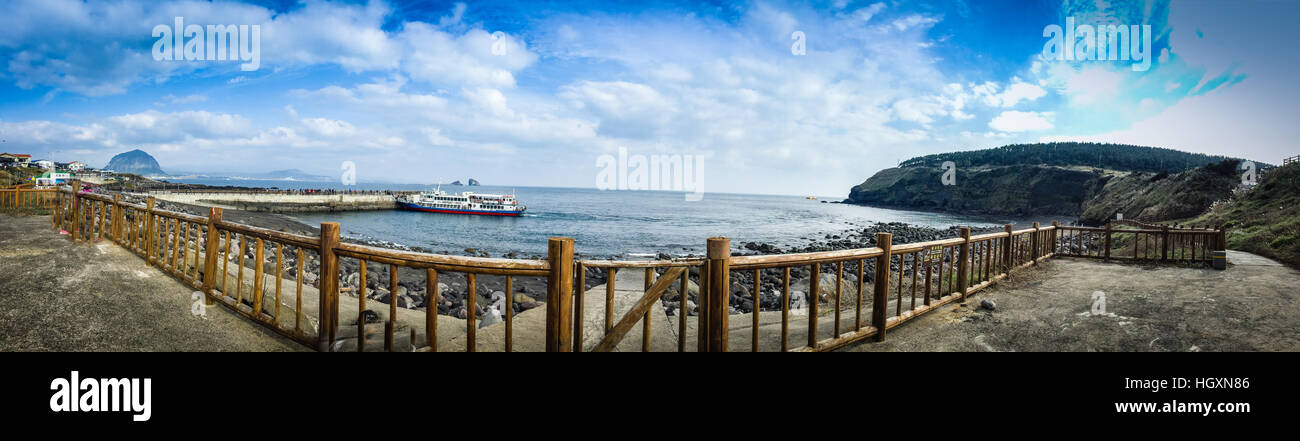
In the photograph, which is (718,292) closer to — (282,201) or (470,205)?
(470,205)

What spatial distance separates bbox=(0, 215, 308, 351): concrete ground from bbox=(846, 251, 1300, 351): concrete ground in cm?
711

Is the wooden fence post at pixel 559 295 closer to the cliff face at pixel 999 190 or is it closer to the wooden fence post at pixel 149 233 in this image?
the wooden fence post at pixel 149 233

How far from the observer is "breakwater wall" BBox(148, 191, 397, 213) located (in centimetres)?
5678

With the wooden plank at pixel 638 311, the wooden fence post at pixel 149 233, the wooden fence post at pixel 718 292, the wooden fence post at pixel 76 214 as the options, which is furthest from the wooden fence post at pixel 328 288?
the wooden fence post at pixel 76 214

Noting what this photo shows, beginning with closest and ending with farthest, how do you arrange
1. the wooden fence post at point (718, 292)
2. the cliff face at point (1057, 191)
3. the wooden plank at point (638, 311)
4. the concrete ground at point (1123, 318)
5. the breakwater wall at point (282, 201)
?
the wooden plank at point (638, 311)
the wooden fence post at point (718, 292)
the concrete ground at point (1123, 318)
the cliff face at point (1057, 191)
the breakwater wall at point (282, 201)

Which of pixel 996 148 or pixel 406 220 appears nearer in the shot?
pixel 406 220

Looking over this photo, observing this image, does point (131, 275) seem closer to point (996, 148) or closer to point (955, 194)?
point (955, 194)

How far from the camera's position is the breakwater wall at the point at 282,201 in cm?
5678

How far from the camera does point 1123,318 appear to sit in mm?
6492

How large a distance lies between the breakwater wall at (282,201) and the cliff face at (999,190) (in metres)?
115
